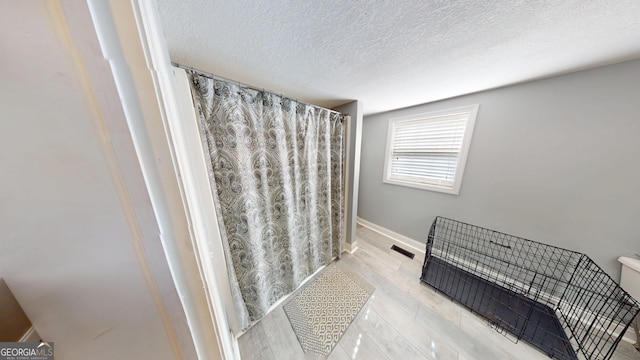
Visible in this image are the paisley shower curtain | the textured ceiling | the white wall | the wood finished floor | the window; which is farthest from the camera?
the window

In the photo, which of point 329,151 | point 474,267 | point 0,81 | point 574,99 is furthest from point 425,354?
point 574,99

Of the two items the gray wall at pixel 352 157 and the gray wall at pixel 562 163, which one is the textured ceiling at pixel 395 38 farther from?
the gray wall at pixel 352 157

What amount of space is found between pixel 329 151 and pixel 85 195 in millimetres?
1428

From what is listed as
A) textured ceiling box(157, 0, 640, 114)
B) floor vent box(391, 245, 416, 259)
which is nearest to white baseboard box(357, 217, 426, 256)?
floor vent box(391, 245, 416, 259)

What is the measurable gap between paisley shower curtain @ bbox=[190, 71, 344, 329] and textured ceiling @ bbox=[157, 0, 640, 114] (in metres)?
0.19

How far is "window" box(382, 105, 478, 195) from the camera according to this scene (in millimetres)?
1596

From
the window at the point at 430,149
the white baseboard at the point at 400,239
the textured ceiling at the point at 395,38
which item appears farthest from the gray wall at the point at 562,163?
the white baseboard at the point at 400,239

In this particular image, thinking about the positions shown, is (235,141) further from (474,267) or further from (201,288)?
(474,267)

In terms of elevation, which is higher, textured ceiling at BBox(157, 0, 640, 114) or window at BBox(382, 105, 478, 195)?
textured ceiling at BBox(157, 0, 640, 114)

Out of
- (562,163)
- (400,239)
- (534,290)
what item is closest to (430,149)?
(562,163)

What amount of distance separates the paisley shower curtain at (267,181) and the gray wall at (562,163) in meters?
1.31

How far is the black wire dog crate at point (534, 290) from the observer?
1088 mm

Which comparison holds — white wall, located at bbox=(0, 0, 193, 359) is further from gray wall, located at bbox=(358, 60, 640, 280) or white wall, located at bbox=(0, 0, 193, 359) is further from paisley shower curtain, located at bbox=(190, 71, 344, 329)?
gray wall, located at bbox=(358, 60, 640, 280)

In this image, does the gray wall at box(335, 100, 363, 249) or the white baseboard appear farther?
the white baseboard
